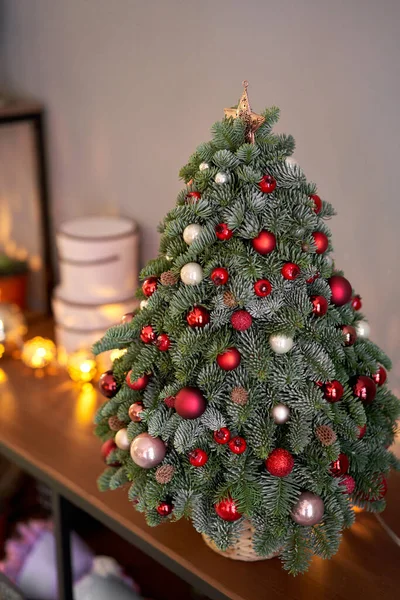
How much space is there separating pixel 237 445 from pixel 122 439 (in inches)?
7.1

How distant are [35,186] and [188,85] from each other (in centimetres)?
62

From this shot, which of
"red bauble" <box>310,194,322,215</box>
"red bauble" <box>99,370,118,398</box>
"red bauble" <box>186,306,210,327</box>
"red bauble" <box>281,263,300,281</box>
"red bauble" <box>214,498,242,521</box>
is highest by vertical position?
"red bauble" <box>310,194,322,215</box>

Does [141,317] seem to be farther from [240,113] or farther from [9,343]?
[9,343]

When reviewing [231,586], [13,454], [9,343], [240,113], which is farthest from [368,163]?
[9,343]

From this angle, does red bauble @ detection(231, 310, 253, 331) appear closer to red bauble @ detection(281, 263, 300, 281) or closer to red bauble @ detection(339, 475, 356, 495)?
red bauble @ detection(281, 263, 300, 281)

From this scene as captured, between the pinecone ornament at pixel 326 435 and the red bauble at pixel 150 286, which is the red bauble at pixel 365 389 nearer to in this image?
the pinecone ornament at pixel 326 435

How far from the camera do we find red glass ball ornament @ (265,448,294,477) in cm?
88

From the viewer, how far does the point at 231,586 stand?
974 mm

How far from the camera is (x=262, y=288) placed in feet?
2.82

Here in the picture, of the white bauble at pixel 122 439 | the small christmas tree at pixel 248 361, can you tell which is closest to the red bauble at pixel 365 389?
the small christmas tree at pixel 248 361

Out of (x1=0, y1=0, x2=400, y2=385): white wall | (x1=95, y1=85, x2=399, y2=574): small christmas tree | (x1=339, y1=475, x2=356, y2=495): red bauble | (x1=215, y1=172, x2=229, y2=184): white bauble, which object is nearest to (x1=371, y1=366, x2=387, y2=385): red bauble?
(x1=95, y1=85, x2=399, y2=574): small christmas tree

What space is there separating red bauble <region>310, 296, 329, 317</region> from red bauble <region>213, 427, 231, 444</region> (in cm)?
19

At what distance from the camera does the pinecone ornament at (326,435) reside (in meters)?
0.90

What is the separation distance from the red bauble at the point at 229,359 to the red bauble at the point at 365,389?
7.1 inches
